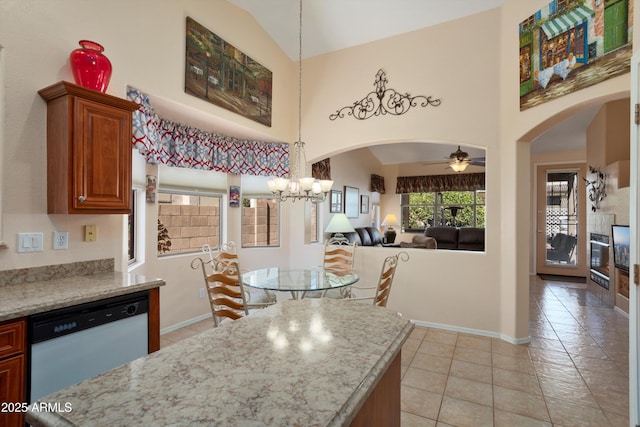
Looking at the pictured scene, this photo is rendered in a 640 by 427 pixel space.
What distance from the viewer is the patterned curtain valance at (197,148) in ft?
8.80

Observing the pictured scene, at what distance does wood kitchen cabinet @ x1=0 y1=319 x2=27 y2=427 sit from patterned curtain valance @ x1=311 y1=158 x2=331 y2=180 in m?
4.22

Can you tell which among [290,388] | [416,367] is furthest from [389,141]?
[290,388]

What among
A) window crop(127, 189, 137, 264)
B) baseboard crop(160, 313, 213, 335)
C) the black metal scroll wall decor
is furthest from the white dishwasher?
the black metal scroll wall decor

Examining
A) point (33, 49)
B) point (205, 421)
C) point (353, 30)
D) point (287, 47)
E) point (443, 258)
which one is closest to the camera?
point (205, 421)

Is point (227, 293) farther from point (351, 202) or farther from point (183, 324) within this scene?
point (351, 202)

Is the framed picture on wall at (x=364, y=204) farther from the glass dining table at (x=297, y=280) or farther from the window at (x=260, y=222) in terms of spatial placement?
A: the glass dining table at (x=297, y=280)

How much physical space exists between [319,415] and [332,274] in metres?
2.61

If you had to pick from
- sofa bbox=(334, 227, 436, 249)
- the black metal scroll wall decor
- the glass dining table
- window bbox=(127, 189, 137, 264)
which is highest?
the black metal scroll wall decor

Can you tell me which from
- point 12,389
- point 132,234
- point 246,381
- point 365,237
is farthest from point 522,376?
point 365,237

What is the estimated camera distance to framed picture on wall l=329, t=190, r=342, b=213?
6352mm

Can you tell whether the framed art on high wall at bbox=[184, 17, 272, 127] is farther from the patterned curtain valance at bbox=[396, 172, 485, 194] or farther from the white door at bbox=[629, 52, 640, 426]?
→ the patterned curtain valance at bbox=[396, 172, 485, 194]

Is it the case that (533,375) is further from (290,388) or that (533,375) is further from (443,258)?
(290,388)

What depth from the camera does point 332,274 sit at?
128 inches

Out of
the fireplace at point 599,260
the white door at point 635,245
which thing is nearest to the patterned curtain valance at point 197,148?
the white door at point 635,245
